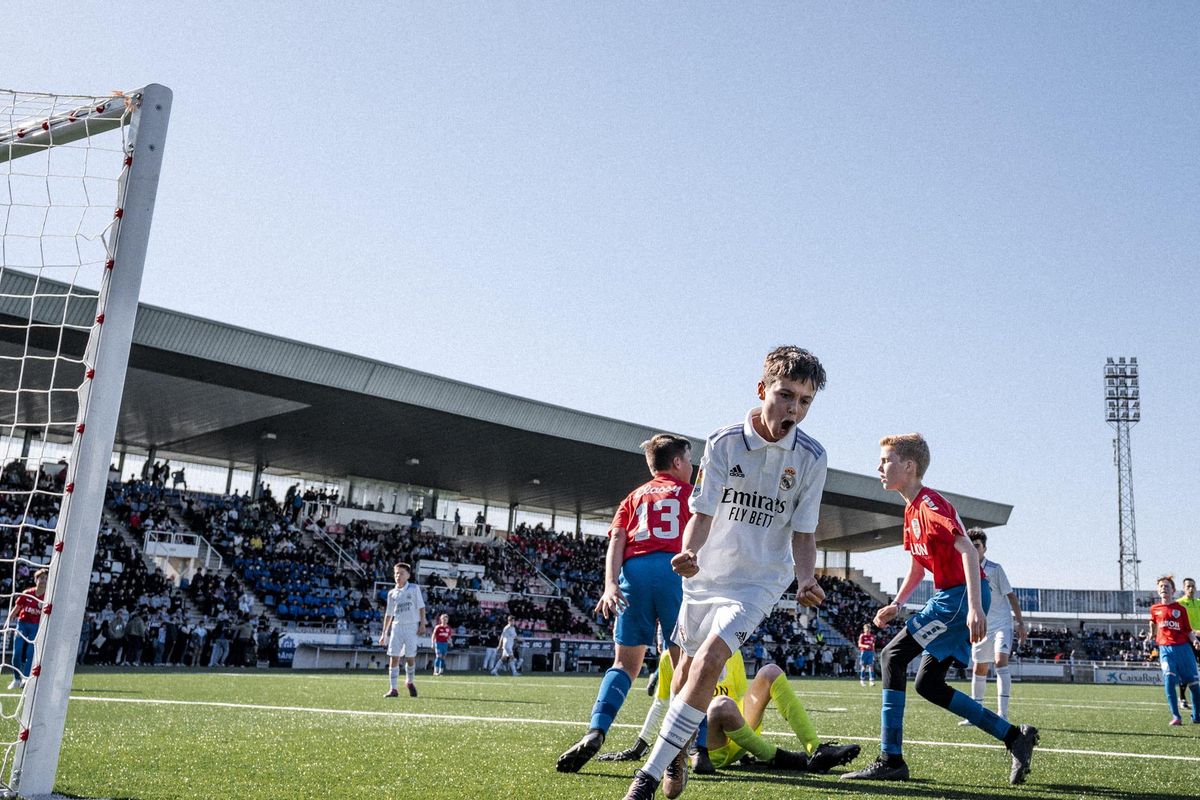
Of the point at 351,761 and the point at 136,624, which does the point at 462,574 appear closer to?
the point at 136,624

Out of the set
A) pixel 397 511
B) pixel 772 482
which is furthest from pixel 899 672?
pixel 397 511

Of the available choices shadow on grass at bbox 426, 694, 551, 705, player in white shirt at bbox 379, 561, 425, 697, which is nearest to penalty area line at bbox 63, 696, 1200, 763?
shadow on grass at bbox 426, 694, 551, 705

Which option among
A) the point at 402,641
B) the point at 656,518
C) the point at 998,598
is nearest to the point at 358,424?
the point at 402,641

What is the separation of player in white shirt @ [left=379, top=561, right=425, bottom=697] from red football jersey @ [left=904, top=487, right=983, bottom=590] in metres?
8.53

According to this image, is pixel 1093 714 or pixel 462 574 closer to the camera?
pixel 1093 714

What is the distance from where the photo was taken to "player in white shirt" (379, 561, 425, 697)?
12931 mm

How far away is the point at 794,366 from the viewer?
3900 millimetres

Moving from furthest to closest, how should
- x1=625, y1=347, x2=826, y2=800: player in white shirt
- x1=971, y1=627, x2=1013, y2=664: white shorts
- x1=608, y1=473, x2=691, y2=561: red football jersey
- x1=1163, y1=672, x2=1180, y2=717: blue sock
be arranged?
x1=1163, y1=672, x2=1180, y2=717: blue sock < x1=971, y1=627, x2=1013, y2=664: white shorts < x1=608, y1=473, x2=691, y2=561: red football jersey < x1=625, y1=347, x2=826, y2=800: player in white shirt

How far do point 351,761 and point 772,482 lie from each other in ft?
8.70

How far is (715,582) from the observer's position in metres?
4.03

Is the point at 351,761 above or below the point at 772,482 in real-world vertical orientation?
below

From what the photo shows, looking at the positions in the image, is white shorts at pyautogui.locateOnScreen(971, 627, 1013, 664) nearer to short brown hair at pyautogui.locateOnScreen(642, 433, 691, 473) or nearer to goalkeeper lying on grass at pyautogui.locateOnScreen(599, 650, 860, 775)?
goalkeeper lying on grass at pyautogui.locateOnScreen(599, 650, 860, 775)

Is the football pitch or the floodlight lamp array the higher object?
the floodlight lamp array

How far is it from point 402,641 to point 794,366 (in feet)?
34.9
